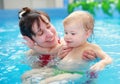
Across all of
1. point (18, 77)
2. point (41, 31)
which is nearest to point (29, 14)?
point (41, 31)

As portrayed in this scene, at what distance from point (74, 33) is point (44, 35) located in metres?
0.25

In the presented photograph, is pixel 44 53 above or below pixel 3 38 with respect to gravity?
above

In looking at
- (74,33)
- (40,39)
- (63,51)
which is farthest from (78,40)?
(40,39)

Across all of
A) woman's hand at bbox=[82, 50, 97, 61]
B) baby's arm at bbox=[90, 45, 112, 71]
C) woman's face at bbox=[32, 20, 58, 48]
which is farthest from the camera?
woman's face at bbox=[32, 20, 58, 48]

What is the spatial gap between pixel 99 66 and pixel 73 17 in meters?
0.40

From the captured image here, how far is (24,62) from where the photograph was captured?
2465mm

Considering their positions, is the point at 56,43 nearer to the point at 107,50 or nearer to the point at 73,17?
the point at 73,17

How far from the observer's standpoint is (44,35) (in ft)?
6.60

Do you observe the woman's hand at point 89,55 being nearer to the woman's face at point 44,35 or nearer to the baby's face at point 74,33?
the baby's face at point 74,33

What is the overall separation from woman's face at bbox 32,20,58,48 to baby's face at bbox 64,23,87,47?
0.18 meters

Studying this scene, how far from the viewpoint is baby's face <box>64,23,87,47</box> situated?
186cm

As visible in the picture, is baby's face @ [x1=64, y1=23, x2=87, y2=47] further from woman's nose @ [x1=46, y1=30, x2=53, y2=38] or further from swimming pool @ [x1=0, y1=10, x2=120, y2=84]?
swimming pool @ [x1=0, y1=10, x2=120, y2=84]

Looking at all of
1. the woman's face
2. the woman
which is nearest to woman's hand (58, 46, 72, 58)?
the woman

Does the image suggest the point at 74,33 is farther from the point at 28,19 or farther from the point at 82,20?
the point at 28,19
